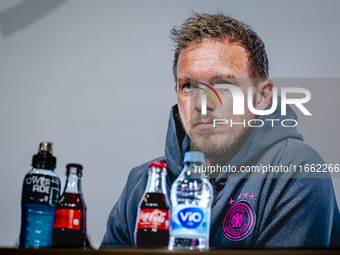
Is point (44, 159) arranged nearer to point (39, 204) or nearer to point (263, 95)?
point (39, 204)

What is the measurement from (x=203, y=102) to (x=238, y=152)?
22cm

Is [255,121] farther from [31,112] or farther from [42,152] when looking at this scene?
[31,112]

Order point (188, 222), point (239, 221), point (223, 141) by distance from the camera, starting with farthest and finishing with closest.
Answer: point (223, 141)
point (239, 221)
point (188, 222)

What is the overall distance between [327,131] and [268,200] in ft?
1.05

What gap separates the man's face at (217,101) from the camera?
56.3 inches

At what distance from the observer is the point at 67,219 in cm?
115

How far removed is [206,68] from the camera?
4.77 ft

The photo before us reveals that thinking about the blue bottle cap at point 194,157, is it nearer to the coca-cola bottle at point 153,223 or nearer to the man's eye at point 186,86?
the coca-cola bottle at point 153,223

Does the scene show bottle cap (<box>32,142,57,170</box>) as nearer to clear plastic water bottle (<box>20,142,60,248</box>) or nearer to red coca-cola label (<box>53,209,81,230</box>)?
Answer: clear plastic water bottle (<box>20,142,60,248</box>)

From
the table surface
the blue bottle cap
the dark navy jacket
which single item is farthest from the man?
the table surface

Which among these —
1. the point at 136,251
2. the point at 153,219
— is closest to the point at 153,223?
the point at 153,219

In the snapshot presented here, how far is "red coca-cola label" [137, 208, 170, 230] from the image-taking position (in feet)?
3.59

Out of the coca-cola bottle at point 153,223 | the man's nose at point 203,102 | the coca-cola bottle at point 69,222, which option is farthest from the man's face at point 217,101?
the coca-cola bottle at point 69,222

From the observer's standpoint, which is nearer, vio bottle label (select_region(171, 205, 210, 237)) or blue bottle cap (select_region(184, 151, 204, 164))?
vio bottle label (select_region(171, 205, 210, 237))
